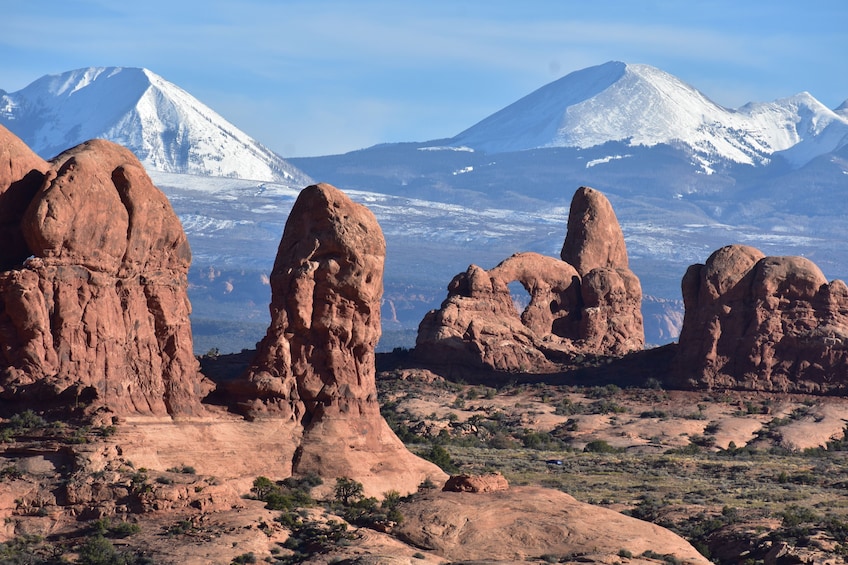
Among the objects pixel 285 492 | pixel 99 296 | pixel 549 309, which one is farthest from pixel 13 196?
pixel 549 309

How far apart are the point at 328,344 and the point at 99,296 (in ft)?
22.0

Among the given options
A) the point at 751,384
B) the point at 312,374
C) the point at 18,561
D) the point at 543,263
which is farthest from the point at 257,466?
the point at 543,263

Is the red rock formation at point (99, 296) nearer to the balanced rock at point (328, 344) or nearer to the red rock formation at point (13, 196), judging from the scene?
the red rock formation at point (13, 196)

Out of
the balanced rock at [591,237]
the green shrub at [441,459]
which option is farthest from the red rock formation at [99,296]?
the balanced rock at [591,237]

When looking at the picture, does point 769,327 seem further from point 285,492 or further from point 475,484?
point 285,492

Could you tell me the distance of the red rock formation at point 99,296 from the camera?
44906 millimetres

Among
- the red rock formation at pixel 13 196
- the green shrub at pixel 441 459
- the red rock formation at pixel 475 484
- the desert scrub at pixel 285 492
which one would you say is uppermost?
the red rock formation at pixel 13 196

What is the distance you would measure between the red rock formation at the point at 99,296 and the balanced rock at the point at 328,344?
218cm

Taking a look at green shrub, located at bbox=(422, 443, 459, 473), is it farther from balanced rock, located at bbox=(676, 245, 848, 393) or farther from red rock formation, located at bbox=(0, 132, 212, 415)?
balanced rock, located at bbox=(676, 245, 848, 393)

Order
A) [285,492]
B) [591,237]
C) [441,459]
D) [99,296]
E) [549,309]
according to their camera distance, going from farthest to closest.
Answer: [591,237]
[549,309]
[441,459]
[285,492]
[99,296]

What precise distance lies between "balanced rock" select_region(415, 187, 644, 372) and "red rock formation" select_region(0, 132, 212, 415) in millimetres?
49475

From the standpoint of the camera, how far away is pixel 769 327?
89.6 metres

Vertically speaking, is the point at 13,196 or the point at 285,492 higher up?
the point at 13,196

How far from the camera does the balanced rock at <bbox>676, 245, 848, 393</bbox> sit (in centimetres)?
8962
